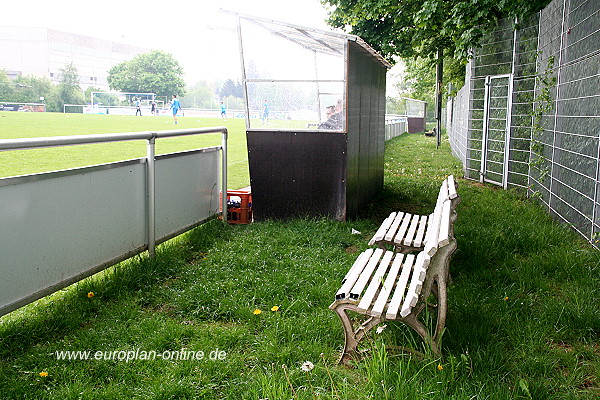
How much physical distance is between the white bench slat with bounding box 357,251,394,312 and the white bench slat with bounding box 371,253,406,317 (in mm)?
38

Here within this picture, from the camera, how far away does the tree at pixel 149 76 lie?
321 ft

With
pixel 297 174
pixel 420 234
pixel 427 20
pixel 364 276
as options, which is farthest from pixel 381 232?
pixel 427 20

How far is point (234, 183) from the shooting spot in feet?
45.6

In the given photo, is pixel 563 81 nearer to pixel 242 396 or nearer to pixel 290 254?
pixel 290 254

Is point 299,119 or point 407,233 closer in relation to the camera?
point 407,233

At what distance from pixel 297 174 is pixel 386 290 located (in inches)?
175

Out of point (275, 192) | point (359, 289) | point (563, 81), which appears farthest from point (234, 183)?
point (359, 289)

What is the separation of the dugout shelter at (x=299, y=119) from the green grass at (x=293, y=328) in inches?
53.9

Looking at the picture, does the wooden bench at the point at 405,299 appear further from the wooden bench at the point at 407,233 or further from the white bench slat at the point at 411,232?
the white bench slat at the point at 411,232

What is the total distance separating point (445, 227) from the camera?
3.73m

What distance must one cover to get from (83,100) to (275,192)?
78259 millimetres

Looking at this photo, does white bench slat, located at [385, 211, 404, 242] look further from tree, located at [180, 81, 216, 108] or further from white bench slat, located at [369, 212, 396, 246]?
tree, located at [180, 81, 216, 108]

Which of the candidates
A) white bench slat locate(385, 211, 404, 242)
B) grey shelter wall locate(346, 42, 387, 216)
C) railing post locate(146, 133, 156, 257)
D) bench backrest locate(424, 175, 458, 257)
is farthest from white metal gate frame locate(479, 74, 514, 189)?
railing post locate(146, 133, 156, 257)

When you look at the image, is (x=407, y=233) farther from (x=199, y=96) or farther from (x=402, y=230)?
(x=199, y=96)
